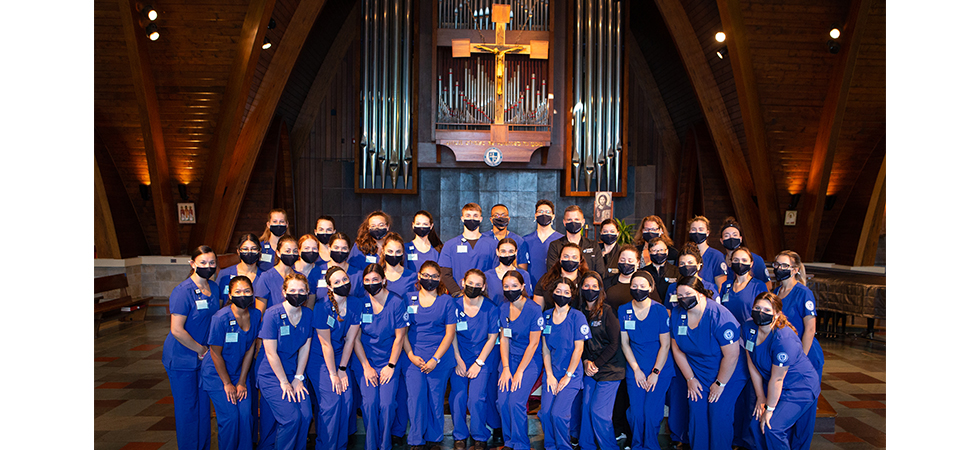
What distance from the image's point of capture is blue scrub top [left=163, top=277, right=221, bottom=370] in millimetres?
4031

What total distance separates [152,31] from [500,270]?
6.93 metres

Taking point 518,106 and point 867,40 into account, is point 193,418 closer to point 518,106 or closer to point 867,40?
point 518,106

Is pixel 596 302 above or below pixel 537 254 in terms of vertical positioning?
below

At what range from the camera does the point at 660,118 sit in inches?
555

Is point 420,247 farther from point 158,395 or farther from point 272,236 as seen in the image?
point 158,395

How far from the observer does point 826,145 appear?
971cm

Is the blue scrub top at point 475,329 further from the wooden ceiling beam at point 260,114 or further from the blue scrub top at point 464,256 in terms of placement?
the wooden ceiling beam at point 260,114

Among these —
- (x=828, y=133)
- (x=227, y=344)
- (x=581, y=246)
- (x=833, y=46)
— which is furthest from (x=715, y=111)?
(x=227, y=344)

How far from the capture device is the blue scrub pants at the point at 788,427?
13.2 ft

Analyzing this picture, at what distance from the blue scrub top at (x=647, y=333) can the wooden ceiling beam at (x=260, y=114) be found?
8.30 metres

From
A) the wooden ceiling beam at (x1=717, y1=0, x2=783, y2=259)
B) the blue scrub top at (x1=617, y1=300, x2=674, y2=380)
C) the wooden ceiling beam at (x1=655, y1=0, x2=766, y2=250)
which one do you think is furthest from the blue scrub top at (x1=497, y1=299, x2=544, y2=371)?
the wooden ceiling beam at (x1=655, y1=0, x2=766, y2=250)

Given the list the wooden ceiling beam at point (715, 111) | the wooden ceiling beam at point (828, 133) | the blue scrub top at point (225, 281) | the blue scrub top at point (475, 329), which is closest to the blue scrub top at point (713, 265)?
the blue scrub top at point (475, 329)

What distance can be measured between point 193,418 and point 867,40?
31.8 ft

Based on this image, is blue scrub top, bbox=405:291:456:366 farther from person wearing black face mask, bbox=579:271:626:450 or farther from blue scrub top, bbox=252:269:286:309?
blue scrub top, bbox=252:269:286:309
